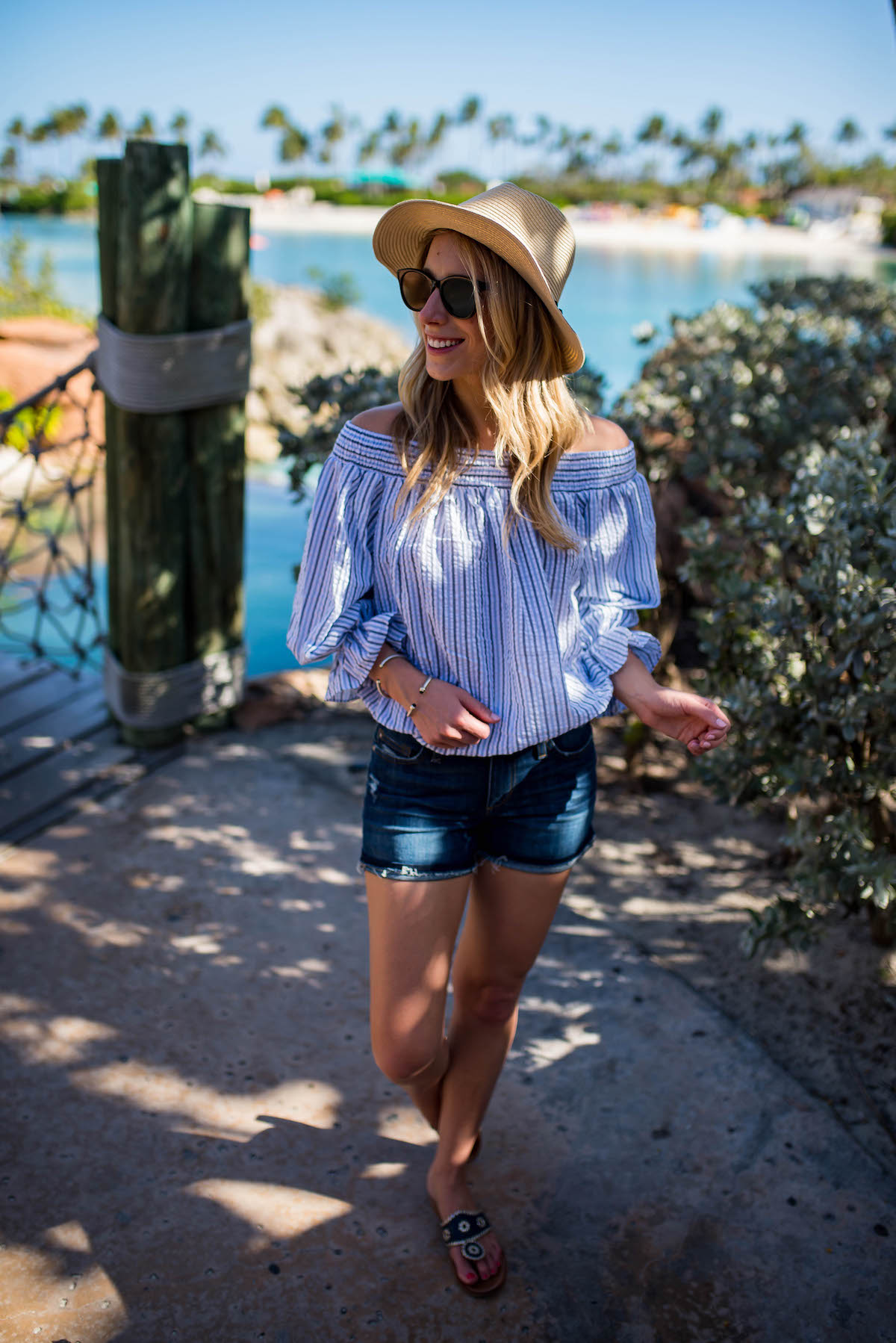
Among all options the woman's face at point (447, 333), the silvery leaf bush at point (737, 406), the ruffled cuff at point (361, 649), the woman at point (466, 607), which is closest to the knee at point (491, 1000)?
the woman at point (466, 607)

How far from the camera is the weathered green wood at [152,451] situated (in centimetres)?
331

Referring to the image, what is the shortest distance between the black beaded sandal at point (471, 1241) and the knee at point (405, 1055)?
0.33 meters

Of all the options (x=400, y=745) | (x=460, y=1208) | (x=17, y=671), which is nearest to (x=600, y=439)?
(x=400, y=745)

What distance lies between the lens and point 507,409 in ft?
5.47

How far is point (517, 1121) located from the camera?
2.36m

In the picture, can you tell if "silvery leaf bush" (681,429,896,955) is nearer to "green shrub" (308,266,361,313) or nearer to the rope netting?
the rope netting

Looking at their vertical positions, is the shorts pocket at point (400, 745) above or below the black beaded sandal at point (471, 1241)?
above

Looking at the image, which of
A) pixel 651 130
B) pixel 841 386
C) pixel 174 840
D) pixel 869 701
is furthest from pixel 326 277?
pixel 651 130

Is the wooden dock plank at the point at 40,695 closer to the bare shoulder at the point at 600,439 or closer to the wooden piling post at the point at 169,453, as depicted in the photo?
the wooden piling post at the point at 169,453

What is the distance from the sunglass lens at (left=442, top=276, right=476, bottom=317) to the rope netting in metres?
2.32

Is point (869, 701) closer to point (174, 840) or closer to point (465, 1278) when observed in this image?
point (465, 1278)

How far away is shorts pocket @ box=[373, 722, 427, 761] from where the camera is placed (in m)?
1.71

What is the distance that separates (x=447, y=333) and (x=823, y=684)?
1405mm

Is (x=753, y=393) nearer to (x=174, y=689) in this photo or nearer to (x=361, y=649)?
(x=174, y=689)
